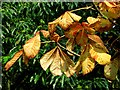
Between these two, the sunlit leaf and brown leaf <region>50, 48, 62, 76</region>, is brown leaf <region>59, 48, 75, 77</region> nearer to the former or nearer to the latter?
brown leaf <region>50, 48, 62, 76</region>

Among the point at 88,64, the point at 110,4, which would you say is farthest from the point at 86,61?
the point at 110,4

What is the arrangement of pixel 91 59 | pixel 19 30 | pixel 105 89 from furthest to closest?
pixel 19 30, pixel 105 89, pixel 91 59

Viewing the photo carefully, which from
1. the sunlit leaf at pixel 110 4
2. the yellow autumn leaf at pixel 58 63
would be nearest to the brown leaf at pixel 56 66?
the yellow autumn leaf at pixel 58 63

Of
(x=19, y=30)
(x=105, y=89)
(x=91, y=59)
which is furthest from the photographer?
(x=19, y=30)

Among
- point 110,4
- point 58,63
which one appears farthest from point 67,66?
point 110,4

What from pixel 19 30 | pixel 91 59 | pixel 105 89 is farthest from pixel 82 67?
pixel 19 30

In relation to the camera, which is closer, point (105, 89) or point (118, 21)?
point (118, 21)

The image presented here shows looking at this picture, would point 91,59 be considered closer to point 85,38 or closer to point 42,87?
point 85,38

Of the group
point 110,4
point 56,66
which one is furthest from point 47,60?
point 110,4

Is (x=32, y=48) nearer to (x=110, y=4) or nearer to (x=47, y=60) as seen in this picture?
(x=47, y=60)
